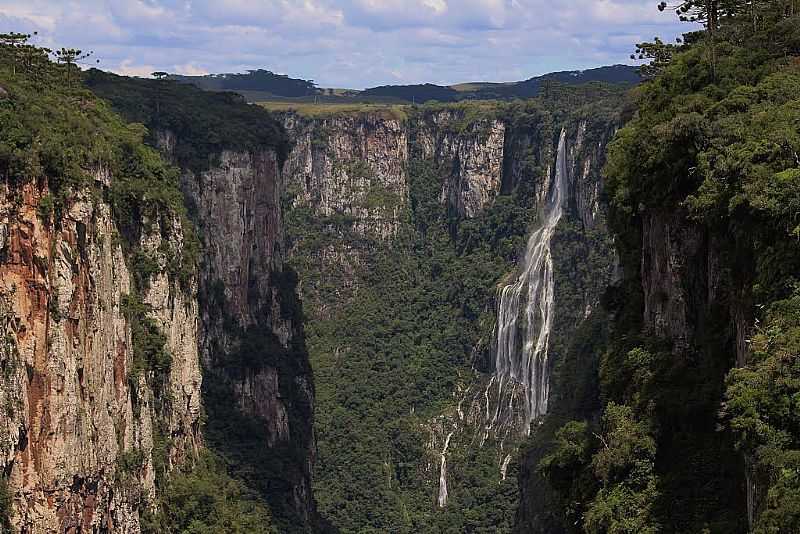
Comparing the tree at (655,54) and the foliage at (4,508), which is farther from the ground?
the tree at (655,54)

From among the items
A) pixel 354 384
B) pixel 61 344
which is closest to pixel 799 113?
pixel 61 344

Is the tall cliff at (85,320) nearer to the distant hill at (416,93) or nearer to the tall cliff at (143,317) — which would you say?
the tall cliff at (143,317)

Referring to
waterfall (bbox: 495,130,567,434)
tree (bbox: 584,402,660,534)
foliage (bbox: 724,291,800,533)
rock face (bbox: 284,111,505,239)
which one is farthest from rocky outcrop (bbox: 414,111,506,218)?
foliage (bbox: 724,291,800,533)

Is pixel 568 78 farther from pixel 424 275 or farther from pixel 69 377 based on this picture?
pixel 69 377

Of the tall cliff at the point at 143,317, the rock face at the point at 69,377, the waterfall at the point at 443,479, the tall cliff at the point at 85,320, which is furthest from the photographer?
the waterfall at the point at 443,479

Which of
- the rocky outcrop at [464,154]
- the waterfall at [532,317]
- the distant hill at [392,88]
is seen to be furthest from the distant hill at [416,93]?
the waterfall at [532,317]

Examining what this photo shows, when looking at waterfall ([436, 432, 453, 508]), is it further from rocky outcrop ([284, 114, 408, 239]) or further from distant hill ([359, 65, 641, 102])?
distant hill ([359, 65, 641, 102])
